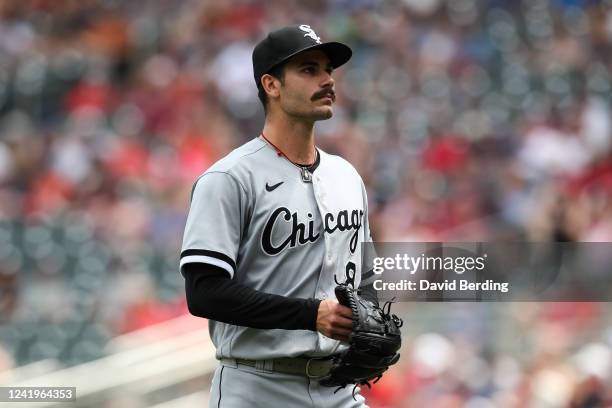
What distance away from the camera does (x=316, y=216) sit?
260 centimetres

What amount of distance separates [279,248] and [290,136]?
0.34 meters

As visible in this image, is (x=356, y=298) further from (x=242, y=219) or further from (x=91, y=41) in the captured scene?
(x=91, y=41)

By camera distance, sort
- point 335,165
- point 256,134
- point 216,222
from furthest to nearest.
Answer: point 256,134 → point 335,165 → point 216,222

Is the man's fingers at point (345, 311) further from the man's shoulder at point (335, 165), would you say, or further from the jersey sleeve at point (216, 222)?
the man's shoulder at point (335, 165)

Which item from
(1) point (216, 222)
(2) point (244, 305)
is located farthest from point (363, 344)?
(1) point (216, 222)

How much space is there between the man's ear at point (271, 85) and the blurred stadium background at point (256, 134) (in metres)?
2.88

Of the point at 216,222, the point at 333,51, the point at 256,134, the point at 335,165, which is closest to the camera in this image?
the point at 216,222

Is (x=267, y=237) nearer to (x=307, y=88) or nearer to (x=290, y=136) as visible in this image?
(x=290, y=136)

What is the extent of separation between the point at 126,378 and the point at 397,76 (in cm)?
257

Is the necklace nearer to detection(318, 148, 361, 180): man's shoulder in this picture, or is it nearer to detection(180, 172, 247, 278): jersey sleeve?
detection(318, 148, 361, 180): man's shoulder

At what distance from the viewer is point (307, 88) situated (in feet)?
8.51

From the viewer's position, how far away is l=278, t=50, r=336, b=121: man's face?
2.59 meters

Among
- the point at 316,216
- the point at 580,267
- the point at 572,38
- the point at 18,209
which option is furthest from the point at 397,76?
the point at 316,216

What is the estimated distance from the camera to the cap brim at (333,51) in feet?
8.42
